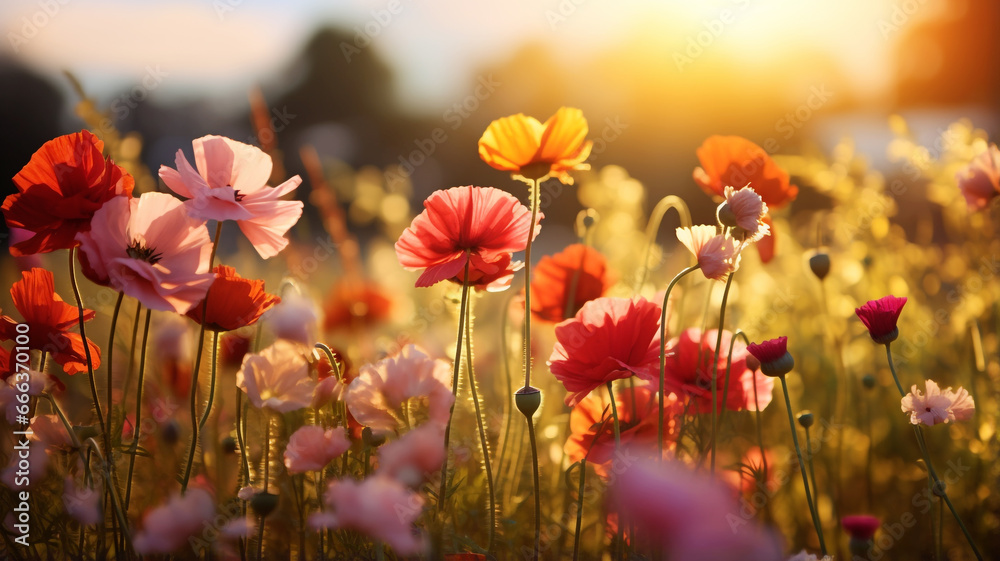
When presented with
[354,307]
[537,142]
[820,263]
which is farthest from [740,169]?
[354,307]

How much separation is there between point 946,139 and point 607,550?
1.05 meters

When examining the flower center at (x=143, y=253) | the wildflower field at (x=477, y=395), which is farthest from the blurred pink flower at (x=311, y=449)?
the flower center at (x=143, y=253)

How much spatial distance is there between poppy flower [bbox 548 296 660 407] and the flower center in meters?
0.46

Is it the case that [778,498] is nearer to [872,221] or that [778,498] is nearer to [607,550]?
[607,550]

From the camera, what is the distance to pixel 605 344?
874 mm

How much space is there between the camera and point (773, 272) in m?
2.52

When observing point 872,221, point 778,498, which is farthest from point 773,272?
point 778,498

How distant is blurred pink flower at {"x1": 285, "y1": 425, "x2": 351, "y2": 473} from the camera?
0.76m

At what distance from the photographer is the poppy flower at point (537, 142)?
96cm

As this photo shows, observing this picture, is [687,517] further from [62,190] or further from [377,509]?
[62,190]

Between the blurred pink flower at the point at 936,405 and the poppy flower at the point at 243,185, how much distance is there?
0.75m

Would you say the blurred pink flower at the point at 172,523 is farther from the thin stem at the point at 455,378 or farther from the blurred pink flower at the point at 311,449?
the thin stem at the point at 455,378

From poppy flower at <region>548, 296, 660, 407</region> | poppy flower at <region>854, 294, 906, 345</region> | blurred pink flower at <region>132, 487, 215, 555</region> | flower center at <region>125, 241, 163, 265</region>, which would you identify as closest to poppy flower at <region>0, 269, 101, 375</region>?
flower center at <region>125, 241, 163, 265</region>

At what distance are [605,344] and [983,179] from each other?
2.32 ft
